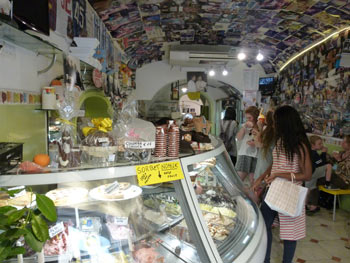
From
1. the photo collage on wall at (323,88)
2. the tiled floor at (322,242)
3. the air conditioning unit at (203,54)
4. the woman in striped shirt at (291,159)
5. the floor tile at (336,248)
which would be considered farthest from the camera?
the air conditioning unit at (203,54)

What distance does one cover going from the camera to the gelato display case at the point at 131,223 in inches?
55.4

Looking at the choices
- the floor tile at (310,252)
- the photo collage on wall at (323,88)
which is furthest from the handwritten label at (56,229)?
the photo collage on wall at (323,88)

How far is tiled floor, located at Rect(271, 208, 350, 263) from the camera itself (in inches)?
135

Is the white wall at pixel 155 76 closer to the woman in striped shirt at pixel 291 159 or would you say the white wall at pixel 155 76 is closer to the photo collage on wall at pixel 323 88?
the photo collage on wall at pixel 323 88

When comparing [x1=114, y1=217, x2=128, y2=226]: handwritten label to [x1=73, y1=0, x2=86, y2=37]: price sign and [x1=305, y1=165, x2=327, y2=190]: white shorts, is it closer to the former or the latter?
[x1=73, y1=0, x2=86, y2=37]: price sign

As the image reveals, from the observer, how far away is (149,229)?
1.79 m

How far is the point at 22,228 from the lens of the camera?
832 millimetres

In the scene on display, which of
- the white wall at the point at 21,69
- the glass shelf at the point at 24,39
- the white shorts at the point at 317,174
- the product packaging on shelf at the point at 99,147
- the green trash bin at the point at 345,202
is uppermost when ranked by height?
the glass shelf at the point at 24,39

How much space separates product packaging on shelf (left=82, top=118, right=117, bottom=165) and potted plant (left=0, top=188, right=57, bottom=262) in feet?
1.91

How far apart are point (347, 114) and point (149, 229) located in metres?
5.22

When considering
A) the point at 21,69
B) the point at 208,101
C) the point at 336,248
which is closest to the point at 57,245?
the point at 21,69

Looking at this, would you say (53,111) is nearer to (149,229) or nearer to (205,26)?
(149,229)

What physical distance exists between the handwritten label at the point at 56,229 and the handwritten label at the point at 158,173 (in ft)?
1.68

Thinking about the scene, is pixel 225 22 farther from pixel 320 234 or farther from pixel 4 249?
pixel 4 249
